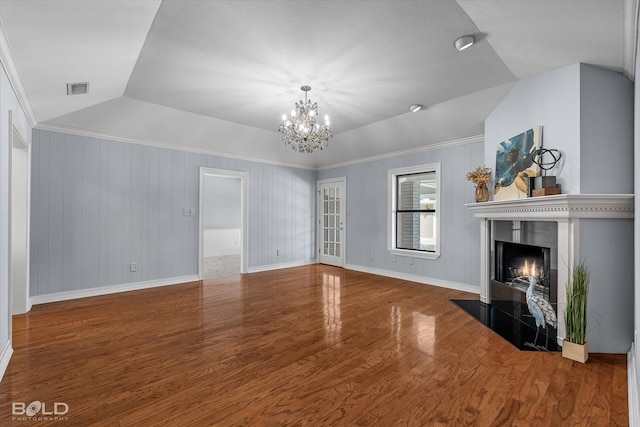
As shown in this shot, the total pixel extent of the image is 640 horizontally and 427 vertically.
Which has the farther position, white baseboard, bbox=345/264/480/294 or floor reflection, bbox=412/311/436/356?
white baseboard, bbox=345/264/480/294

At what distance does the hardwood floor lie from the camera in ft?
6.21

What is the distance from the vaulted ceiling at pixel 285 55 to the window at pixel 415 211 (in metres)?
0.97

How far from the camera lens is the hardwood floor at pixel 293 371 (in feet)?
6.21

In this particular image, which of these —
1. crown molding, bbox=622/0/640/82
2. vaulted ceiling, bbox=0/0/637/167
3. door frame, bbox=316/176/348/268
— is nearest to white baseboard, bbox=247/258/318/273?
door frame, bbox=316/176/348/268

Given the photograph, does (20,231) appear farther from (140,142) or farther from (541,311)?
(541,311)

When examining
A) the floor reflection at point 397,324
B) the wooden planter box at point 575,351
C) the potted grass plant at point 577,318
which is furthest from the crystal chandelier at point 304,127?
the wooden planter box at point 575,351

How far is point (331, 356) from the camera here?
8.66ft

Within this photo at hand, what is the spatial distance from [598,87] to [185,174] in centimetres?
571

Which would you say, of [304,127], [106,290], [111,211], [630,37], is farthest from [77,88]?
[630,37]

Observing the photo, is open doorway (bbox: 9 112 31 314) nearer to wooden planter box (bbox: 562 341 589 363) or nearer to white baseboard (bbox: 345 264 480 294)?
white baseboard (bbox: 345 264 480 294)

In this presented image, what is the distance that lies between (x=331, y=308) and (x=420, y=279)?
2.27m

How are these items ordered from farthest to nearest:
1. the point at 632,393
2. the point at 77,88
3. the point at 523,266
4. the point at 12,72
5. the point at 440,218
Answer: the point at 440,218 < the point at 523,266 < the point at 77,88 < the point at 12,72 < the point at 632,393

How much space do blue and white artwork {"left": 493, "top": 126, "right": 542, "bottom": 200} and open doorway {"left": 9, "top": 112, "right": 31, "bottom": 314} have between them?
226 inches

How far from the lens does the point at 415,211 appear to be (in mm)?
5820
